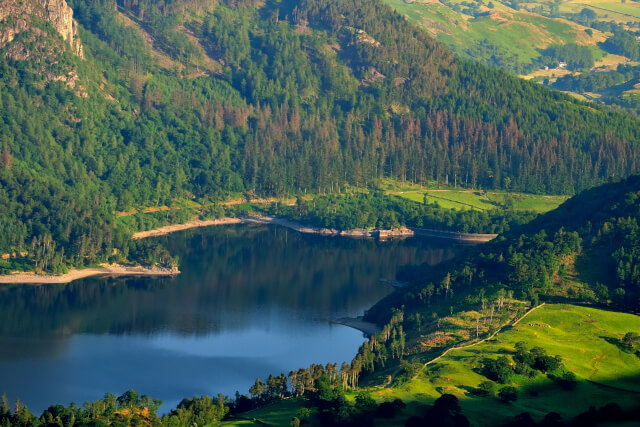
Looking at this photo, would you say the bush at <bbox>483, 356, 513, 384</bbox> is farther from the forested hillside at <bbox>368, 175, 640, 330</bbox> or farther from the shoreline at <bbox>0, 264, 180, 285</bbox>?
the shoreline at <bbox>0, 264, 180, 285</bbox>

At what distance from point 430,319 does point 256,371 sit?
27015mm

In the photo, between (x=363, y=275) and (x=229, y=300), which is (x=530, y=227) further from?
(x=229, y=300)

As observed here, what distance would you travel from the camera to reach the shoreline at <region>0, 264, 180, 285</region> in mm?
181250

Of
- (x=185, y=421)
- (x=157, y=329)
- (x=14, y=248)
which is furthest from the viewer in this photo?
(x=14, y=248)

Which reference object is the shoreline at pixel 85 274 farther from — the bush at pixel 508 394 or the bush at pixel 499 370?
the bush at pixel 508 394

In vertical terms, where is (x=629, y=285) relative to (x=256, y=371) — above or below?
above

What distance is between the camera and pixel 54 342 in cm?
14562

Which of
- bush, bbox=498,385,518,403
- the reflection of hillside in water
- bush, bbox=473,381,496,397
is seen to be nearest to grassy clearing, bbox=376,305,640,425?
bush, bbox=498,385,518,403

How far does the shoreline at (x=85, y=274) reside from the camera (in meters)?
181

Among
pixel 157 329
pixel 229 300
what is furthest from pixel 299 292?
pixel 157 329

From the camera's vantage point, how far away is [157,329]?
153 m

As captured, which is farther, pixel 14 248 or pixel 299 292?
pixel 14 248

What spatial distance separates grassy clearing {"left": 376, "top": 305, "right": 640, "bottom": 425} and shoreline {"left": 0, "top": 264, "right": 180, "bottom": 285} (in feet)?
274

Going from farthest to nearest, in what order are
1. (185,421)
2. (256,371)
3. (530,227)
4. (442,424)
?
(530,227) < (256,371) < (185,421) < (442,424)
